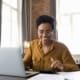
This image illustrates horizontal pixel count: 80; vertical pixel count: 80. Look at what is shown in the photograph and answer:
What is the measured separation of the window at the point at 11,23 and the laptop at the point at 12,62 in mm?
2263

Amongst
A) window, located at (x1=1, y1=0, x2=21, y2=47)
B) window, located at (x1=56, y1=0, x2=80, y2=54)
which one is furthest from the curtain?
window, located at (x1=56, y1=0, x2=80, y2=54)

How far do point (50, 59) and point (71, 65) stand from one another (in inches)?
9.9

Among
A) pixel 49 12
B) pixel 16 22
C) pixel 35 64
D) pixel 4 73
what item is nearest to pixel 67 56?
pixel 35 64

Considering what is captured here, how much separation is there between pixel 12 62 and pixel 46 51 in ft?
2.77

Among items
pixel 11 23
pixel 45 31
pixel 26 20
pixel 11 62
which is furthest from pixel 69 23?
pixel 11 62

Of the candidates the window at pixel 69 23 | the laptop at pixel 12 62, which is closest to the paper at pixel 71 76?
the laptop at pixel 12 62

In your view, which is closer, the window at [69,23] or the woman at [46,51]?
the woman at [46,51]

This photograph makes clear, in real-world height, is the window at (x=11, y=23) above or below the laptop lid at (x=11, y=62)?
above

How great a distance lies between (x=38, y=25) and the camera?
2.32 metres

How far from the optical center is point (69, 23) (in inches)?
194

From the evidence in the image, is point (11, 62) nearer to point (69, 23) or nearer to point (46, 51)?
point (46, 51)

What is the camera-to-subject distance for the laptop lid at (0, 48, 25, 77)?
4.81 feet

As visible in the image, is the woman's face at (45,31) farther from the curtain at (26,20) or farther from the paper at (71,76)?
the curtain at (26,20)

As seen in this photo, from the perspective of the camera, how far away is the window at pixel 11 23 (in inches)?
156
